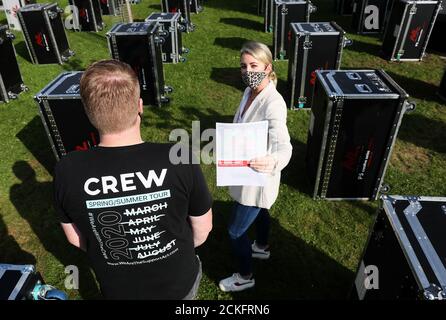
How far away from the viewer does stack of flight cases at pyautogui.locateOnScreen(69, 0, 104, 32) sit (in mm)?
12406

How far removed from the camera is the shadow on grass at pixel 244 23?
13.2 metres

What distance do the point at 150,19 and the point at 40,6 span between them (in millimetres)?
3168

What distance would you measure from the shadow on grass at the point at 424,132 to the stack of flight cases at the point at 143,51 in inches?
207

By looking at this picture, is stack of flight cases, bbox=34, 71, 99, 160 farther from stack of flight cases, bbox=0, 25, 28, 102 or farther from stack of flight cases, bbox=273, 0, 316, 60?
stack of flight cases, bbox=273, 0, 316, 60

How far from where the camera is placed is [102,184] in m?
1.90

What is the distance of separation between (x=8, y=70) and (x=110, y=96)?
817 centimetres

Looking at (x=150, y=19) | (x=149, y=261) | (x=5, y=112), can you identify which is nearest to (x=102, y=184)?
(x=149, y=261)

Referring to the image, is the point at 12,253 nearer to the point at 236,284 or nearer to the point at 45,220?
the point at 45,220

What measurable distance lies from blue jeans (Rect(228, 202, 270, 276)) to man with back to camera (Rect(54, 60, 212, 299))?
3.68 feet

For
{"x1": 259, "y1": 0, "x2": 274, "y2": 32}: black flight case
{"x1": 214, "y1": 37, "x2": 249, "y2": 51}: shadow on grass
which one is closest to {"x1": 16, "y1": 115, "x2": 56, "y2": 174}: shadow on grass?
{"x1": 214, "y1": 37, "x2": 249, "y2": 51}: shadow on grass

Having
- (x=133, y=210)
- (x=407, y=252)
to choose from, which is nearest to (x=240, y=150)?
Result: (x=133, y=210)

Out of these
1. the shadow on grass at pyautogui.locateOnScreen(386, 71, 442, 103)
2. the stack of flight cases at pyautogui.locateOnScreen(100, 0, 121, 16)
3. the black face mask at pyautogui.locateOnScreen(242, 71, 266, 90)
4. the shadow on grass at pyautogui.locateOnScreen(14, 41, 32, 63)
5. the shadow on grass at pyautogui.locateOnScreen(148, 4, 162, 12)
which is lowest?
the shadow on grass at pyautogui.locateOnScreen(386, 71, 442, 103)
